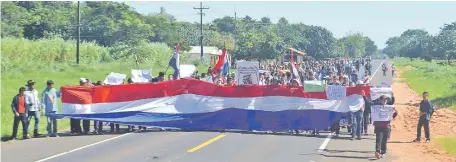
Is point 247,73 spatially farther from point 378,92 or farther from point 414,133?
point 414,133

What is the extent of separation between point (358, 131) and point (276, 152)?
396 cm

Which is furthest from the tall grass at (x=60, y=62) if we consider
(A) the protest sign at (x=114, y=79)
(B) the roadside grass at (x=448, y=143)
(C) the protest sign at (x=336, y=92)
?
(B) the roadside grass at (x=448, y=143)

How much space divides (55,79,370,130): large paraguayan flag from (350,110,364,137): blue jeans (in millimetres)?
979

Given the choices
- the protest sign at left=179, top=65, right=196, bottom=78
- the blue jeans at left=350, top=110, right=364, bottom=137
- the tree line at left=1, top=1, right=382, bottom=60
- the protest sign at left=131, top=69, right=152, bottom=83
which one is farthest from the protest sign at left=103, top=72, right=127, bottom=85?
the tree line at left=1, top=1, right=382, bottom=60

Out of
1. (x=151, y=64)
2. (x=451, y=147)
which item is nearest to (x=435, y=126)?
(x=451, y=147)

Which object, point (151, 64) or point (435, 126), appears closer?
point (435, 126)

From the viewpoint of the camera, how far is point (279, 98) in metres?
22.6

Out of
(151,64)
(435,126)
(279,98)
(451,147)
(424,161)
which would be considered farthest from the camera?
(151,64)

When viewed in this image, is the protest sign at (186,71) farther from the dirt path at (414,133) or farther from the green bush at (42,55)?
the green bush at (42,55)

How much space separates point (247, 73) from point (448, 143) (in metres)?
7.06

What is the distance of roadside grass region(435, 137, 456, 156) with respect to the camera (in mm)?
20259

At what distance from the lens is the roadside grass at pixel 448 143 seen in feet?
66.5

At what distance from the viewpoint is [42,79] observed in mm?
43812

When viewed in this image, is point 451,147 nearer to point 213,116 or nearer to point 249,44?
point 213,116
